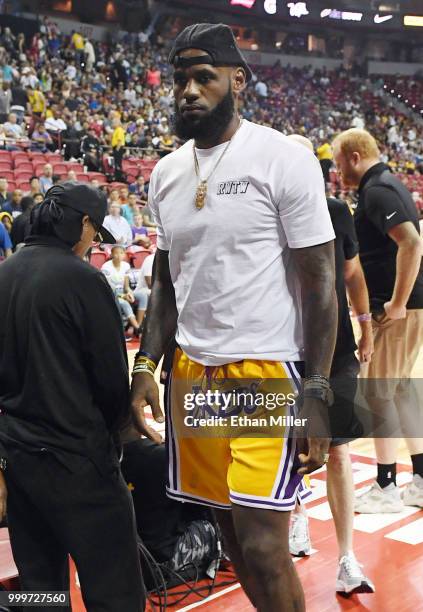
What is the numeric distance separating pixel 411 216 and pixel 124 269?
6.66 m

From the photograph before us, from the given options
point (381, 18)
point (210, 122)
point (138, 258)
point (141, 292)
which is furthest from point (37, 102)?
point (381, 18)

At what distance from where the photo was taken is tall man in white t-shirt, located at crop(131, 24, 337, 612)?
1.98 metres

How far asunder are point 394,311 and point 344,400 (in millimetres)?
856

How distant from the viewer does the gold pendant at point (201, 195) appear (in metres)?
2.09

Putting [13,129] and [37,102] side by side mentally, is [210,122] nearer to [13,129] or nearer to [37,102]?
[13,129]

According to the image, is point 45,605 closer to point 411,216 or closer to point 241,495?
point 241,495

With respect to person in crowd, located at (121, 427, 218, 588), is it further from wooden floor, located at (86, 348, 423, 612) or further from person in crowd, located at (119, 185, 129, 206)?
person in crowd, located at (119, 185, 129, 206)

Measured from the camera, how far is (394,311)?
372 cm

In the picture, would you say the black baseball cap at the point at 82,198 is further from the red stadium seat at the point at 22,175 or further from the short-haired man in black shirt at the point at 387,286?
the red stadium seat at the point at 22,175

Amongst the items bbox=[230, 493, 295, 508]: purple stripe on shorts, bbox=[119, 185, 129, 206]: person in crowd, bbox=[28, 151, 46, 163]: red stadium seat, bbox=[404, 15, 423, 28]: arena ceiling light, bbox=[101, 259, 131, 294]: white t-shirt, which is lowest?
bbox=[101, 259, 131, 294]: white t-shirt

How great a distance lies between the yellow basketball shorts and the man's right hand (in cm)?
7

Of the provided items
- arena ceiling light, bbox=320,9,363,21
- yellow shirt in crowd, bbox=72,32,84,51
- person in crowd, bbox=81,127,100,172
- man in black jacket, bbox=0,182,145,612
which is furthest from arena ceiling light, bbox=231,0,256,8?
man in black jacket, bbox=0,182,145,612

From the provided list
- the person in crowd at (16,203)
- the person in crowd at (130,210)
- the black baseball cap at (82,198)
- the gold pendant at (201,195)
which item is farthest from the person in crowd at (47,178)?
the gold pendant at (201,195)

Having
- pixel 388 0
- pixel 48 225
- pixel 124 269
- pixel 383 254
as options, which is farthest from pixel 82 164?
pixel 388 0
